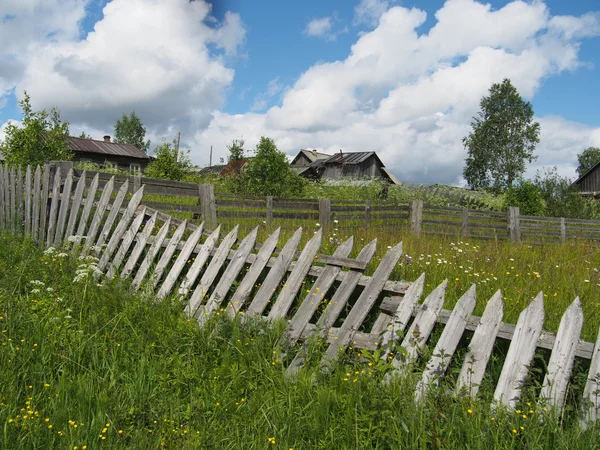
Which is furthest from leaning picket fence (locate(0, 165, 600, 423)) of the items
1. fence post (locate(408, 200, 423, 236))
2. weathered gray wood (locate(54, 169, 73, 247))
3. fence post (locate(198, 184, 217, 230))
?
fence post (locate(408, 200, 423, 236))

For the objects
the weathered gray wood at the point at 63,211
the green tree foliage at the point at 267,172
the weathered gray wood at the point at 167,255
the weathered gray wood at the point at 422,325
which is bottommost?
the weathered gray wood at the point at 422,325

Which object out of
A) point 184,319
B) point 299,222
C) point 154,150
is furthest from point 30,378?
point 154,150

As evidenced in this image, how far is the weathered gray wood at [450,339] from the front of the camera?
8.27ft

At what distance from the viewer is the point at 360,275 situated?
3172 mm

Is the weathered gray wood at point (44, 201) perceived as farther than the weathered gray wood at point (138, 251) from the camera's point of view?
Yes

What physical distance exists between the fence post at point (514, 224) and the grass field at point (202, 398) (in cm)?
1334

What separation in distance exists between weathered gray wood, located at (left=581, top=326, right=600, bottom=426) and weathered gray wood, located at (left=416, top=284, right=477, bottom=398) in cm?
66

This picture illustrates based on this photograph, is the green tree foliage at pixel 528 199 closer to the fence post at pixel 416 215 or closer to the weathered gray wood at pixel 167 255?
the fence post at pixel 416 215

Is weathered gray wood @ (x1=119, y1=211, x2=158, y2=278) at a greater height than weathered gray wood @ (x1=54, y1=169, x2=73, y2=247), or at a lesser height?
lesser

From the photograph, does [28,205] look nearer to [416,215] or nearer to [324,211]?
[324,211]

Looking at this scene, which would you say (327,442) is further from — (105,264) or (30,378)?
(105,264)

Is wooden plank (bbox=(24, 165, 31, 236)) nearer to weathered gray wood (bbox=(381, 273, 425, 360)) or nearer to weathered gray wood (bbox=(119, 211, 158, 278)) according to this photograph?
weathered gray wood (bbox=(119, 211, 158, 278))

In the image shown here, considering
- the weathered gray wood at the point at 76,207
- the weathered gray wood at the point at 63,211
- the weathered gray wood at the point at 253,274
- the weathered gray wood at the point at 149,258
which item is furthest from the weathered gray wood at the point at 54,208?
the weathered gray wood at the point at 253,274

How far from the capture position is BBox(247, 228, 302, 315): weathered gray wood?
134 inches
